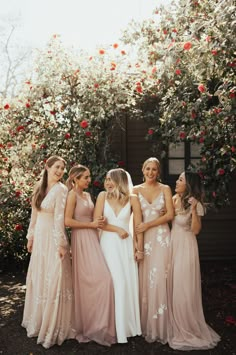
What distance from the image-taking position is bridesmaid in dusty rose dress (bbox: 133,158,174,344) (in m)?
5.42

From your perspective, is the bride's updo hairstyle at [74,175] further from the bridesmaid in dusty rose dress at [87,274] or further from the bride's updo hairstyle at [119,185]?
the bride's updo hairstyle at [119,185]

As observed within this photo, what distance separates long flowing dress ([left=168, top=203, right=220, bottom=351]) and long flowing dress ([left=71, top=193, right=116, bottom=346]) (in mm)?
738

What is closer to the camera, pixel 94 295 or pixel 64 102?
pixel 94 295

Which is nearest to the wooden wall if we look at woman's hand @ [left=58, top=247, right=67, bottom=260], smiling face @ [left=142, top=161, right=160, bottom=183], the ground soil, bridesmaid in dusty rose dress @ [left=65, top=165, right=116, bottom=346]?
the ground soil

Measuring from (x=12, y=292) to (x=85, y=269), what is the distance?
3072mm

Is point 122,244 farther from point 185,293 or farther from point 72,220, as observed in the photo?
point 185,293

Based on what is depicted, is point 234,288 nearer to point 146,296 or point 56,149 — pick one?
point 146,296

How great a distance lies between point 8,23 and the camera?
83.5 ft

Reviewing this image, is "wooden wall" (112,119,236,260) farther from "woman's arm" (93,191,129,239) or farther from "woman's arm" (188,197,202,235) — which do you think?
"woman's arm" (188,197,202,235)

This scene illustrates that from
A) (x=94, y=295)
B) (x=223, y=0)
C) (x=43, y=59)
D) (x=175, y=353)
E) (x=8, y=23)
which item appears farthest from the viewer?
(x=8, y=23)

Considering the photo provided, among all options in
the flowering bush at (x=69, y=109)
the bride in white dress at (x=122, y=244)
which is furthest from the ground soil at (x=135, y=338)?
the flowering bush at (x=69, y=109)

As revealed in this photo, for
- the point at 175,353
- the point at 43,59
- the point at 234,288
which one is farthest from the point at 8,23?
the point at 175,353

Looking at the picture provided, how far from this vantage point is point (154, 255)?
18.1 feet

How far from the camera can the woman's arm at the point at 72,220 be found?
545 cm
